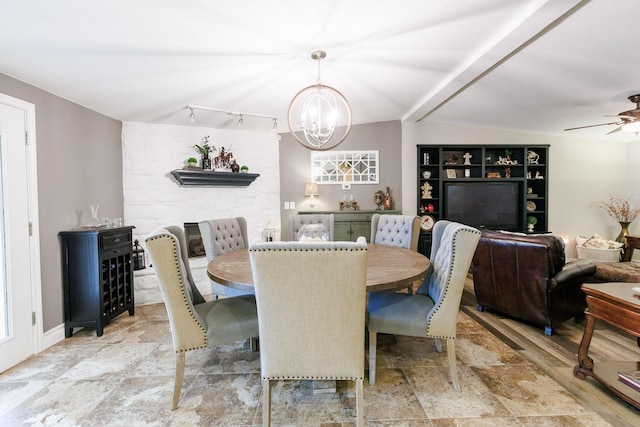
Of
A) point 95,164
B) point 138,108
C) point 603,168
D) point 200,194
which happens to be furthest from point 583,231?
point 95,164

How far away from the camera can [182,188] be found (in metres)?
4.06

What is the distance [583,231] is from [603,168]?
1.15m

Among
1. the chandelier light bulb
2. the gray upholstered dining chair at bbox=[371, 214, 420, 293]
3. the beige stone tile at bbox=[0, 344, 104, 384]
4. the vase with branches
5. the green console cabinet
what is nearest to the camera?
the beige stone tile at bbox=[0, 344, 104, 384]

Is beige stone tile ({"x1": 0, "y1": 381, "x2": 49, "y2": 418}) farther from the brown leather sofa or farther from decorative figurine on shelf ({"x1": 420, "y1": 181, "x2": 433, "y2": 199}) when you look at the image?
decorative figurine on shelf ({"x1": 420, "y1": 181, "x2": 433, "y2": 199})

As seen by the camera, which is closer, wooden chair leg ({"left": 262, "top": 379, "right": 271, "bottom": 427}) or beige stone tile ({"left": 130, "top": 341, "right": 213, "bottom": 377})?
wooden chair leg ({"left": 262, "top": 379, "right": 271, "bottom": 427})

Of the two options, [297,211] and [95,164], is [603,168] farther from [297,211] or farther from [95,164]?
[95,164]

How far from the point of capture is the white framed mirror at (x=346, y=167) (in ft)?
16.5

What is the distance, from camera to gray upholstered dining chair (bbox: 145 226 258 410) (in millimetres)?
1633

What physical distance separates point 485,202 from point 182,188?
4751 mm

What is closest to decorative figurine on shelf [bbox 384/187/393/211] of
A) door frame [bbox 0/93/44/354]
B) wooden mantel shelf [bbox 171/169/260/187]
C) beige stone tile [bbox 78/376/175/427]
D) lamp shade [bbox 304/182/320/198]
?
lamp shade [bbox 304/182/320/198]

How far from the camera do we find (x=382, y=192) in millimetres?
5012

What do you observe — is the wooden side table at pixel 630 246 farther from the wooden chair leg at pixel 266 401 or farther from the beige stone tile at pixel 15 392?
the beige stone tile at pixel 15 392

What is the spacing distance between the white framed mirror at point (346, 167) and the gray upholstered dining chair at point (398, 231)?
1619mm

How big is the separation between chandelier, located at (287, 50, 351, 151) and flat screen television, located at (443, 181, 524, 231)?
2.25 metres
